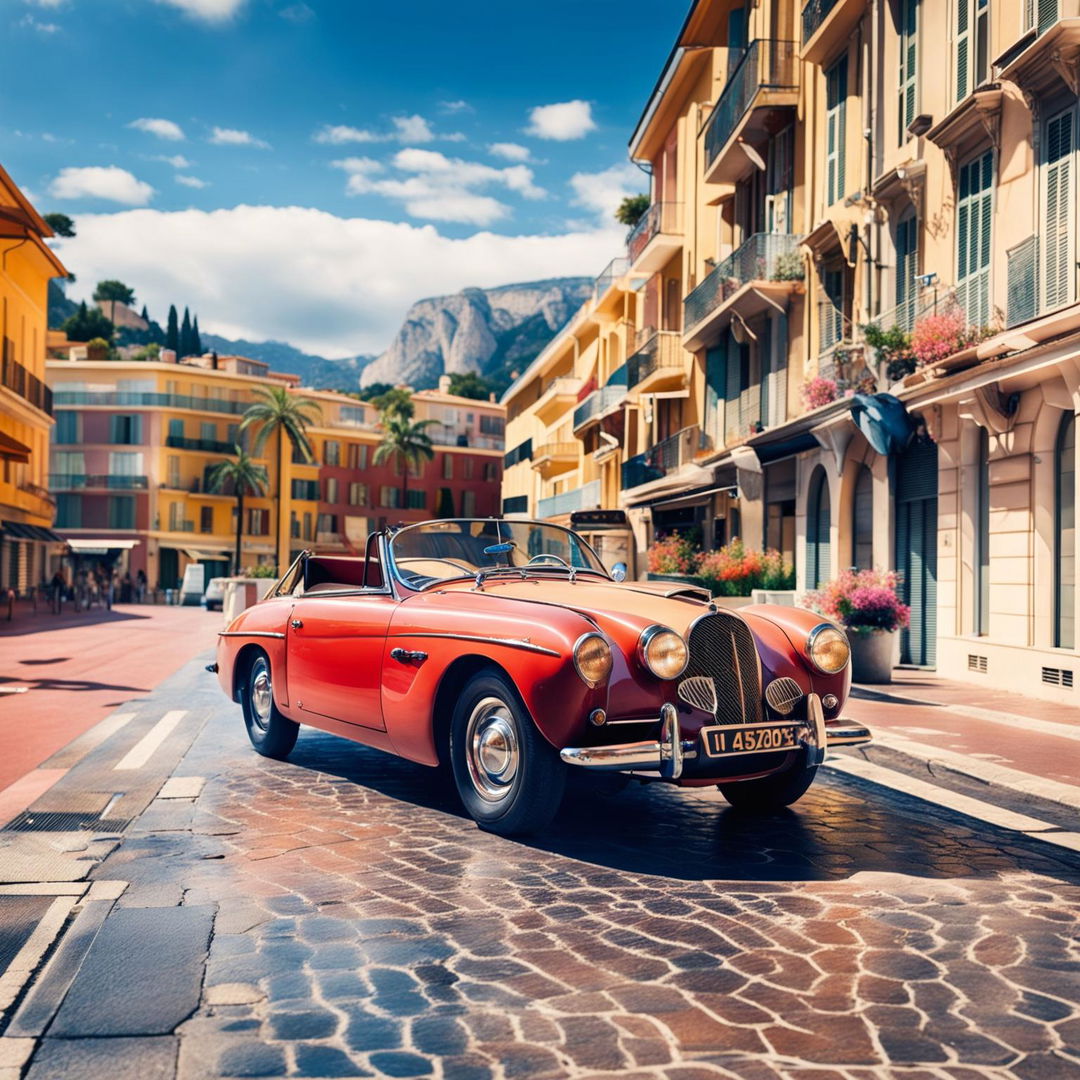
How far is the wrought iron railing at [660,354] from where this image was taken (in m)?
33.0

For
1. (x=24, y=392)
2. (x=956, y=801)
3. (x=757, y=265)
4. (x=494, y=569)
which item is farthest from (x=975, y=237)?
(x=24, y=392)

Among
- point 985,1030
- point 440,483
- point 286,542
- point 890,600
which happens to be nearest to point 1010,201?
point 890,600

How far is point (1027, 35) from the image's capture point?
1410cm

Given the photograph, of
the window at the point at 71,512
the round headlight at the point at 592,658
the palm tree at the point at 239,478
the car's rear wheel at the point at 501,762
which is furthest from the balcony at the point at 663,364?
the window at the point at 71,512

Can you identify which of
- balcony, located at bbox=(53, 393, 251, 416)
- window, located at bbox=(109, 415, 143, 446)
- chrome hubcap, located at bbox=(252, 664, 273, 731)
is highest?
balcony, located at bbox=(53, 393, 251, 416)

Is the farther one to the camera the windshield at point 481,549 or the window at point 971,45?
the window at point 971,45

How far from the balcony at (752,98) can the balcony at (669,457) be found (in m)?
6.26

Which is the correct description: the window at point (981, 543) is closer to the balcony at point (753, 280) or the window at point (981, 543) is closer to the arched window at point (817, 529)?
the arched window at point (817, 529)

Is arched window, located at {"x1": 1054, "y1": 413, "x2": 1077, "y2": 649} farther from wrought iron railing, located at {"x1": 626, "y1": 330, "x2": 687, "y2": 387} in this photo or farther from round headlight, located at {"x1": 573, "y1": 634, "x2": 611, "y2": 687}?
wrought iron railing, located at {"x1": 626, "y1": 330, "x2": 687, "y2": 387}

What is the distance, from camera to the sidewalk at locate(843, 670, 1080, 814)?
746cm

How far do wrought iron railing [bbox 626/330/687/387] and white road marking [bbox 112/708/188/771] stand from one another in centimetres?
2382

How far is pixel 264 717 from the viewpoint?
8.29 m

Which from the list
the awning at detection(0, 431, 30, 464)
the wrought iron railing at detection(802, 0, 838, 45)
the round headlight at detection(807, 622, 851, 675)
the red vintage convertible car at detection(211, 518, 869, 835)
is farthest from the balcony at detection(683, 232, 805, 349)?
the round headlight at detection(807, 622, 851, 675)

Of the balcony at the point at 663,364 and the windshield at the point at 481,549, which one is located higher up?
the balcony at the point at 663,364
